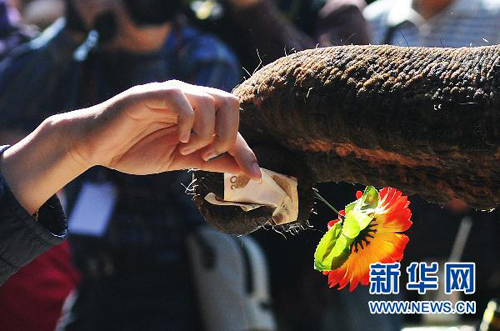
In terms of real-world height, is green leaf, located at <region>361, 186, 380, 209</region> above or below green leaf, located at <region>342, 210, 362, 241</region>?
above

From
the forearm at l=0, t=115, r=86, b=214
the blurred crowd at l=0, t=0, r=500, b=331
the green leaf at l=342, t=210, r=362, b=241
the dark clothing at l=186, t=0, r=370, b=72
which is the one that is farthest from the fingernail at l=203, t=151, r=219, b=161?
the blurred crowd at l=0, t=0, r=500, b=331

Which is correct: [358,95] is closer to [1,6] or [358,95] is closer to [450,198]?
[450,198]

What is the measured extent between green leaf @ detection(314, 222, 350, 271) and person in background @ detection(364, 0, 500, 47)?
0.47 m

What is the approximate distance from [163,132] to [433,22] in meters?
1.08

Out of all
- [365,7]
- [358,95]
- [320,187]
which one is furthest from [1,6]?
[358,95]

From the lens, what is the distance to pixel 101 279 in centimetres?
317

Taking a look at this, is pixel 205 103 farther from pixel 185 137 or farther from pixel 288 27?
pixel 288 27

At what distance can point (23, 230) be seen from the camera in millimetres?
1434

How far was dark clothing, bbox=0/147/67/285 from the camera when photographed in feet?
4.65

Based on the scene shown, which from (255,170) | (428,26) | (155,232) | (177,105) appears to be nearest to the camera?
(177,105)

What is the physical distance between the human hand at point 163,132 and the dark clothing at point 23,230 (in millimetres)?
112

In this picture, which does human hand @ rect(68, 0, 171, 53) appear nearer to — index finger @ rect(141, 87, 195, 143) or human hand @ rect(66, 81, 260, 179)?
human hand @ rect(66, 81, 260, 179)

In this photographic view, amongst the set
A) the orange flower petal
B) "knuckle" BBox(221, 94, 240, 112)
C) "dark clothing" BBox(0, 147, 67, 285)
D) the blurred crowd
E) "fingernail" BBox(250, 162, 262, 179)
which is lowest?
the blurred crowd

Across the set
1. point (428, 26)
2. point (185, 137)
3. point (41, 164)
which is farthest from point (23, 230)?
point (428, 26)
